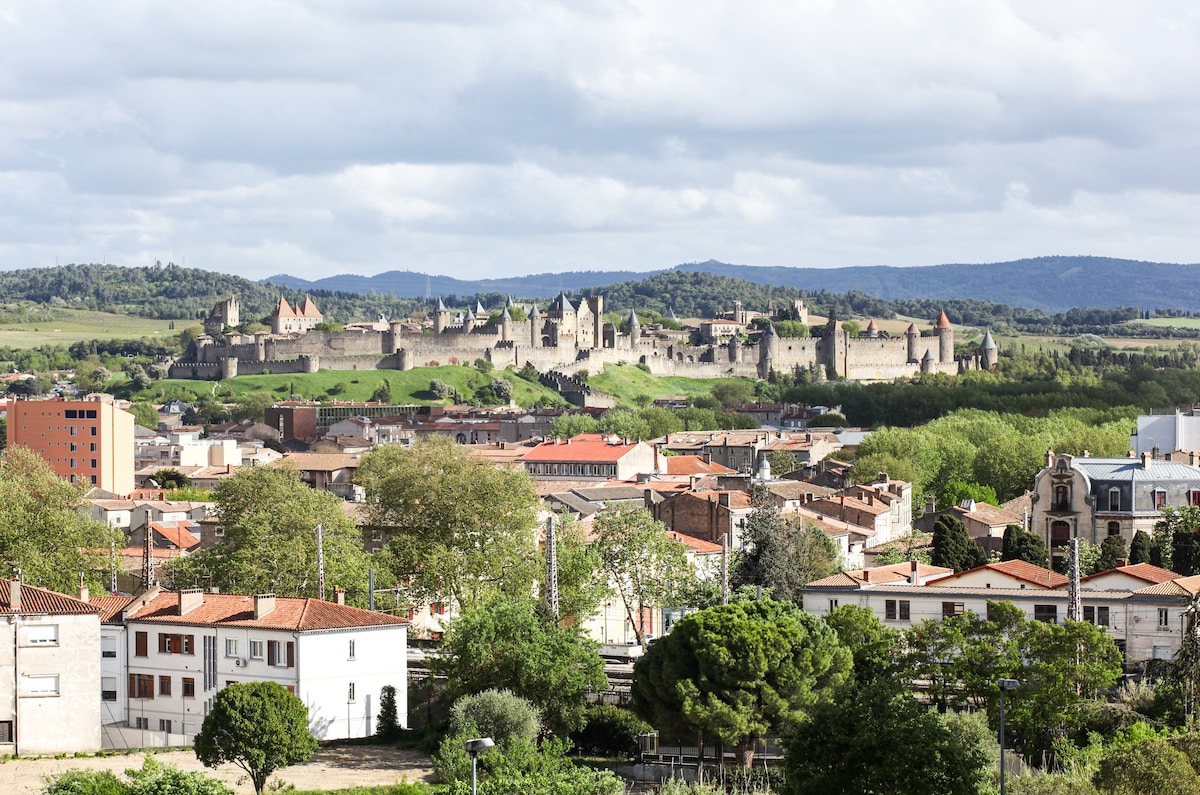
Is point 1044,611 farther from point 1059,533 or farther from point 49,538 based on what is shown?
point 49,538

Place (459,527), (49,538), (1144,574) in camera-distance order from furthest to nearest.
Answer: (459,527) → (49,538) → (1144,574)

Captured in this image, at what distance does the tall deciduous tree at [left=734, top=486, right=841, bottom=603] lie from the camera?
56.4m

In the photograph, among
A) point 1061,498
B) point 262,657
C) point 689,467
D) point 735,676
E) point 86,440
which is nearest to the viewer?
point 735,676

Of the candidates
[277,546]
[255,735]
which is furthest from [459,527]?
[255,735]

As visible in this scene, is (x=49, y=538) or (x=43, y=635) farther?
(x=49, y=538)

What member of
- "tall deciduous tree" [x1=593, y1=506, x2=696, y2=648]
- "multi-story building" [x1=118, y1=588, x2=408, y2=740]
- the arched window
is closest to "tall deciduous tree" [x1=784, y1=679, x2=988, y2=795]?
"multi-story building" [x1=118, y1=588, x2=408, y2=740]

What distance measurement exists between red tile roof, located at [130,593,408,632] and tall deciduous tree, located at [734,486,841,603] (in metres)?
12.6

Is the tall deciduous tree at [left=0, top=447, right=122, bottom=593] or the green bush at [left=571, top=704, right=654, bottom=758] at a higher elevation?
the tall deciduous tree at [left=0, top=447, right=122, bottom=593]

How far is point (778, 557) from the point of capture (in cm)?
5709

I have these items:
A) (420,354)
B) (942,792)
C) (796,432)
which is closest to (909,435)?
(796,432)

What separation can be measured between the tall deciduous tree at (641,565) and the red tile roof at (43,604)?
17.1m

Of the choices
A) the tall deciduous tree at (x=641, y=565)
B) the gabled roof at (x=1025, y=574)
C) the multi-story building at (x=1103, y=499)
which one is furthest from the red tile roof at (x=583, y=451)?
the gabled roof at (x=1025, y=574)

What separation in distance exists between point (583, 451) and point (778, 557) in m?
48.3

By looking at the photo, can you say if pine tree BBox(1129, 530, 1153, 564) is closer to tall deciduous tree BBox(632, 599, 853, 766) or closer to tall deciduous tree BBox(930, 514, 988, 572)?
tall deciduous tree BBox(930, 514, 988, 572)
